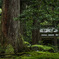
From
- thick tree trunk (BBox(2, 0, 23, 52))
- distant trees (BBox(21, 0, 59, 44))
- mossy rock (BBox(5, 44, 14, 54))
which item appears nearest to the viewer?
distant trees (BBox(21, 0, 59, 44))

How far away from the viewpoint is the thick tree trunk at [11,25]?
21.6ft

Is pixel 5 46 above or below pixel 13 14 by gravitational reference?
below

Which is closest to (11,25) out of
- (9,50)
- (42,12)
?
(9,50)

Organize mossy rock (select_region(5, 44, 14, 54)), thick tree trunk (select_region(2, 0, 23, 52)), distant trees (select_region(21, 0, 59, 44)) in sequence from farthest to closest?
thick tree trunk (select_region(2, 0, 23, 52)) → mossy rock (select_region(5, 44, 14, 54)) → distant trees (select_region(21, 0, 59, 44))

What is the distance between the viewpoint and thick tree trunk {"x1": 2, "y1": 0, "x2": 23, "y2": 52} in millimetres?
6594

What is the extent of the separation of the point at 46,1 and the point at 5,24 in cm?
303

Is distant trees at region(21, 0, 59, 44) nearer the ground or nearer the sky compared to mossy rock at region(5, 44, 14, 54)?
nearer the sky

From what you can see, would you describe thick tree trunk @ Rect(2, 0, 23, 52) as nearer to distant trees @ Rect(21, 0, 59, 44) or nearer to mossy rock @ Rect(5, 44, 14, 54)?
mossy rock @ Rect(5, 44, 14, 54)

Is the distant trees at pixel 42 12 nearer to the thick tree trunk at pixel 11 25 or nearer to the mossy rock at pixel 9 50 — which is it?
the thick tree trunk at pixel 11 25

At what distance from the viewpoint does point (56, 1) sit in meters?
4.37

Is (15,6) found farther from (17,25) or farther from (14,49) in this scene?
(14,49)

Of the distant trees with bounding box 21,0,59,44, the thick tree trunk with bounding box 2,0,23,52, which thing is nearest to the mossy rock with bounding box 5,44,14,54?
the thick tree trunk with bounding box 2,0,23,52

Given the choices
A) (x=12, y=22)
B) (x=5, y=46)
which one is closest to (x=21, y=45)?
(x=5, y=46)

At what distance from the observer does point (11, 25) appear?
6805 mm
